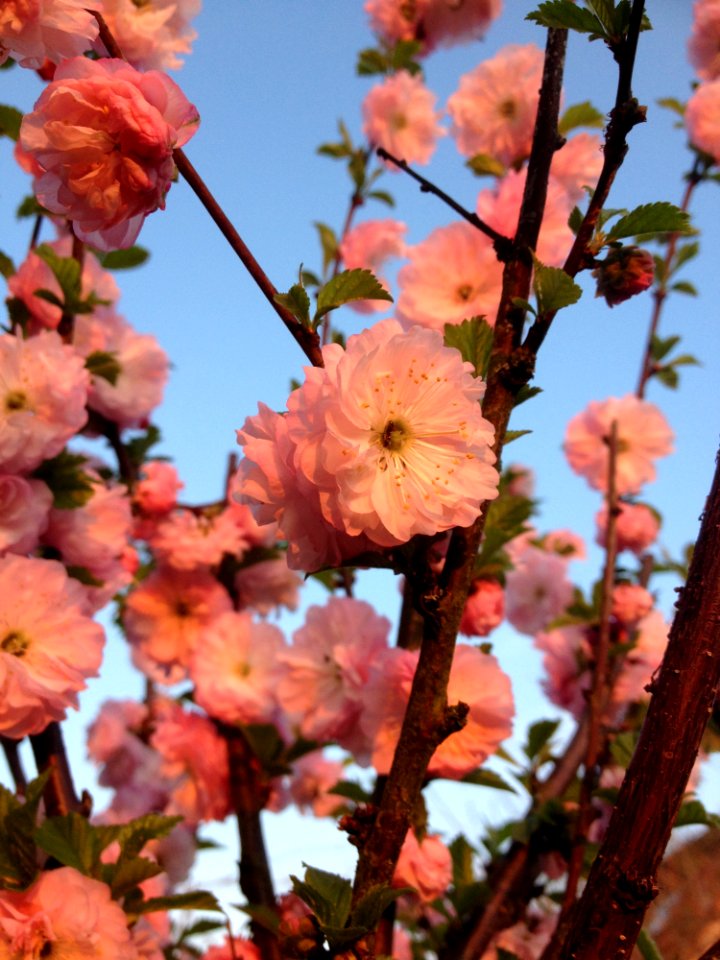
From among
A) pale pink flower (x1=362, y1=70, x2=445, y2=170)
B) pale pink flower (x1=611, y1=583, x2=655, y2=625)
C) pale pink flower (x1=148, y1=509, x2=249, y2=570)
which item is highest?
pale pink flower (x1=362, y1=70, x2=445, y2=170)

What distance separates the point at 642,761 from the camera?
78 cm

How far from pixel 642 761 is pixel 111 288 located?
1.70 metres

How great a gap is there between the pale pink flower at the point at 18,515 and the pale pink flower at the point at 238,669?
2.10 feet

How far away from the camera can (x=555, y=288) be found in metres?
0.86

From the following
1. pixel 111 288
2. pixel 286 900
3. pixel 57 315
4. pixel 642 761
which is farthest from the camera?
pixel 111 288

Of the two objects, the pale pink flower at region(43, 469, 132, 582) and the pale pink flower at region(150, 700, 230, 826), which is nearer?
the pale pink flower at region(43, 469, 132, 582)

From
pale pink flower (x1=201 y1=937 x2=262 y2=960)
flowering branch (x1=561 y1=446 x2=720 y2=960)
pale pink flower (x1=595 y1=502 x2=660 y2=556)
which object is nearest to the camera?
flowering branch (x1=561 y1=446 x2=720 y2=960)

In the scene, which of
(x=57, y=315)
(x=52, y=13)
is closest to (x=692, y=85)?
(x=57, y=315)

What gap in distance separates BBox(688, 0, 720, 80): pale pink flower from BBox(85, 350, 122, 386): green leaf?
1.54m

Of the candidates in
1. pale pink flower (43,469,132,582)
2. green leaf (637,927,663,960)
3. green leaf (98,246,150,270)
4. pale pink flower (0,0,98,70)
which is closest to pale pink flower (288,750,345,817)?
pale pink flower (43,469,132,582)

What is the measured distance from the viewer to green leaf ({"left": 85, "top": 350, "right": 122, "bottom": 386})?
1.86 meters

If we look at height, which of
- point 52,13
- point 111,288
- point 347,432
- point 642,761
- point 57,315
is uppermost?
point 111,288

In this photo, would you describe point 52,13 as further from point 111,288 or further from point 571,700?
point 571,700

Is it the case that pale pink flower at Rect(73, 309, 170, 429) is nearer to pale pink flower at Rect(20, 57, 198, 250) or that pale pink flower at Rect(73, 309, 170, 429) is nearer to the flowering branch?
pale pink flower at Rect(20, 57, 198, 250)
